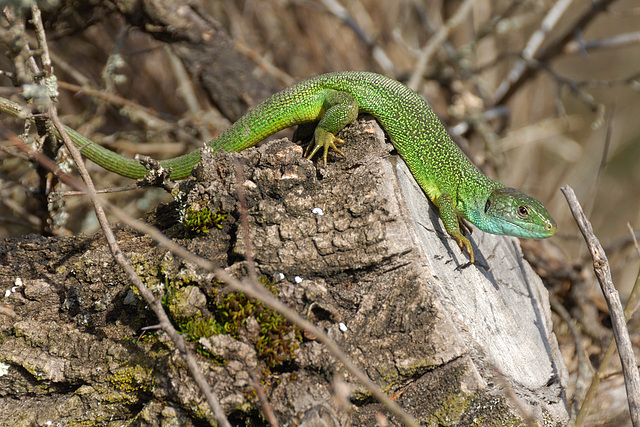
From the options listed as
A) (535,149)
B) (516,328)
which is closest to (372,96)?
(516,328)

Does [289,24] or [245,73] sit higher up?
[289,24]

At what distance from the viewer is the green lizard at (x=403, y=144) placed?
3346 mm

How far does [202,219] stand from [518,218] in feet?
6.95

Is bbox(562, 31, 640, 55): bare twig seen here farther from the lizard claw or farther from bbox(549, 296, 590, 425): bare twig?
the lizard claw

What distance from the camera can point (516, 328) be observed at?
3029 mm

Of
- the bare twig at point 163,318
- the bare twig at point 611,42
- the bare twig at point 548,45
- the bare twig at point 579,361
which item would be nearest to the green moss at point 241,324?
the bare twig at point 163,318

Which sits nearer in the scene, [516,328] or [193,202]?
[193,202]

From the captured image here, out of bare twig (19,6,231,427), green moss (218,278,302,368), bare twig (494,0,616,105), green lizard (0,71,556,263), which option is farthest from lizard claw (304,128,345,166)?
bare twig (494,0,616,105)

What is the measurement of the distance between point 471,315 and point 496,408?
51cm

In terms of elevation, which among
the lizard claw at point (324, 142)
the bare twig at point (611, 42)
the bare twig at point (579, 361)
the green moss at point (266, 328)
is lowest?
the bare twig at point (579, 361)

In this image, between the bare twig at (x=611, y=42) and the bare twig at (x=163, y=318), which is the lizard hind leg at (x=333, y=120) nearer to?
the bare twig at (x=163, y=318)

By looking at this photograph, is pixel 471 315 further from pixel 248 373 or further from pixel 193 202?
pixel 193 202

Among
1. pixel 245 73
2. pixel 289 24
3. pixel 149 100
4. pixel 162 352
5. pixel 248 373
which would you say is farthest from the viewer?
pixel 289 24

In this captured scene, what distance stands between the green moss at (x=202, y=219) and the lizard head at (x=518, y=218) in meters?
1.89
